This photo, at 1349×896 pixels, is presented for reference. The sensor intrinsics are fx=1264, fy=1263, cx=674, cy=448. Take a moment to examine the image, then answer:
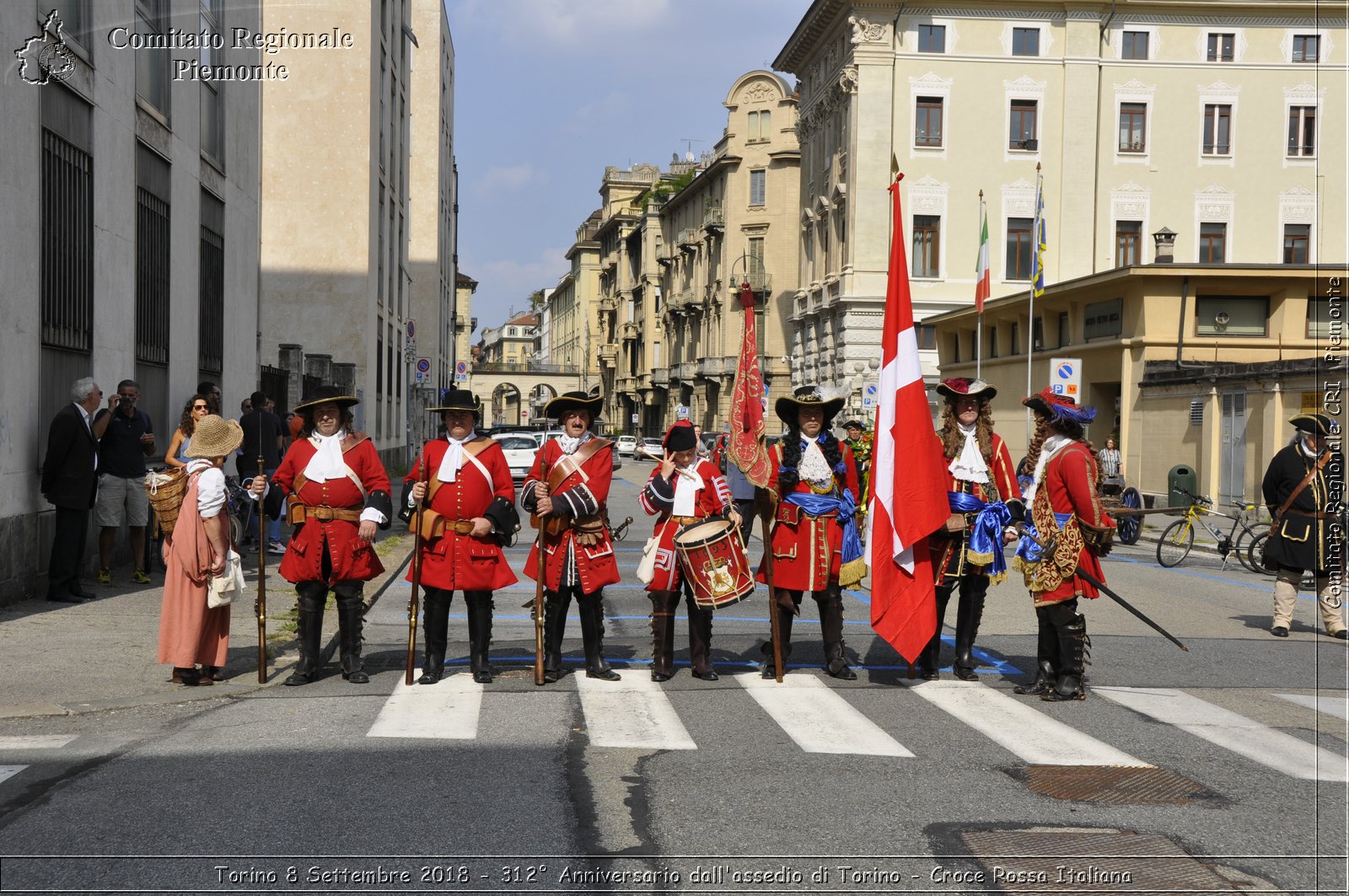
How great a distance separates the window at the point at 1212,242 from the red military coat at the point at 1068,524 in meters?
45.2

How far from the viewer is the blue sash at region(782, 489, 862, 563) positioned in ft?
29.2

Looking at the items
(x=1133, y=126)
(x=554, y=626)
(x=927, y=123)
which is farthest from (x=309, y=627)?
(x=1133, y=126)

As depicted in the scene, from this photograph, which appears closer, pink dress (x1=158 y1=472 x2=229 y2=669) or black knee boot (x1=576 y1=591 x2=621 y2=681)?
pink dress (x1=158 y1=472 x2=229 y2=669)

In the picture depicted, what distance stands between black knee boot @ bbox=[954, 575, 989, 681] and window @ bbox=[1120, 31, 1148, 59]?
4510 cm

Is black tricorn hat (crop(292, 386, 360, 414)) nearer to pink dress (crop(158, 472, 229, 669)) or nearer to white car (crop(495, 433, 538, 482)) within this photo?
pink dress (crop(158, 472, 229, 669))

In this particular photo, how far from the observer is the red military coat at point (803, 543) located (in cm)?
884

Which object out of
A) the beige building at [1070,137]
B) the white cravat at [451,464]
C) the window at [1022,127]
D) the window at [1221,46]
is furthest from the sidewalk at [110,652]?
the window at [1221,46]

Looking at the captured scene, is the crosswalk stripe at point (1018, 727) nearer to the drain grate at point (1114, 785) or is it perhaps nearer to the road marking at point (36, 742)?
the drain grate at point (1114, 785)

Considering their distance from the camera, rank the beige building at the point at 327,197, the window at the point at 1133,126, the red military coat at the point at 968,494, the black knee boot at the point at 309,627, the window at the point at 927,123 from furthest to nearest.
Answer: the window at the point at 1133,126 → the window at the point at 927,123 → the beige building at the point at 327,197 → the red military coat at the point at 968,494 → the black knee boot at the point at 309,627

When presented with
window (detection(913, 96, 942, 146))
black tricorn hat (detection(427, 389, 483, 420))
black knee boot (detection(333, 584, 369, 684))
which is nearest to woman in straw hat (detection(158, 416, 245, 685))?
black knee boot (detection(333, 584, 369, 684))

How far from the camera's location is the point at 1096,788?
240 inches

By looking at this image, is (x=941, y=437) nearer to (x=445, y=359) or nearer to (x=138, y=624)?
(x=138, y=624)

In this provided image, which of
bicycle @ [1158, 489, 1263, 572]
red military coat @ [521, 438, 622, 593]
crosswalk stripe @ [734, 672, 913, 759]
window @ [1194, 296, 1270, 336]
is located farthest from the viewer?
window @ [1194, 296, 1270, 336]

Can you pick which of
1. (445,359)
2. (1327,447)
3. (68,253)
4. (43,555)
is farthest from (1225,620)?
(445,359)
